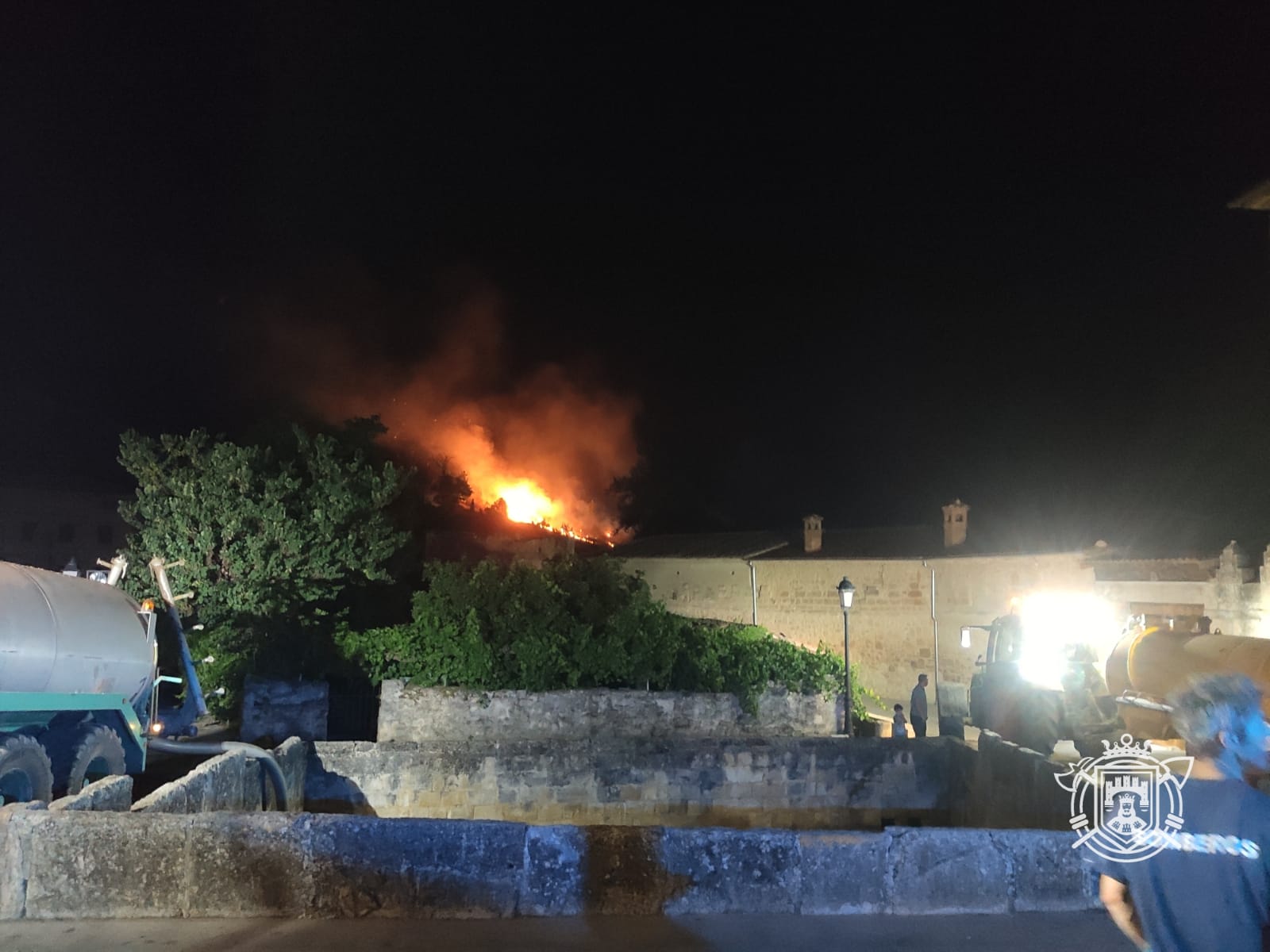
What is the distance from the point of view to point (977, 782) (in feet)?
37.7

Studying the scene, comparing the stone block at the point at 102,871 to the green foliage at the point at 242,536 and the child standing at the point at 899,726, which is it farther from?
the child standing at the point at 899,726

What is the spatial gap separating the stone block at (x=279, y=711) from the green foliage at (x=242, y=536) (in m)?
3.36

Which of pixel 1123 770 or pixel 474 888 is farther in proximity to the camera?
pixel 1123 770

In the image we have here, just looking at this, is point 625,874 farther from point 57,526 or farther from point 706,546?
point 57,526

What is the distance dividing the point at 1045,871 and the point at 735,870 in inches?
82.0

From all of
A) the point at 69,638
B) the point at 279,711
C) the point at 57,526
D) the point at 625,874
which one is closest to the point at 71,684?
the point at 69,638

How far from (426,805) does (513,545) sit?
860 inches

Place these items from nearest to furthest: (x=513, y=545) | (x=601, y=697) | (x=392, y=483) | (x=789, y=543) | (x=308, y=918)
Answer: (x=308, y=918)
(x=601, y=697)
(x=392, y=483)
(x=789, y=543)
(x=513, y=545)

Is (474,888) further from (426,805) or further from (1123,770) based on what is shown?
(426,805)

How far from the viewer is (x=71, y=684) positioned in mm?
8055

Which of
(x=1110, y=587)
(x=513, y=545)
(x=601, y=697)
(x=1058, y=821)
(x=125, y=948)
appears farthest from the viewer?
(x=513, y=545)

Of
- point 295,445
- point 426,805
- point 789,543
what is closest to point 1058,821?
point 426,805

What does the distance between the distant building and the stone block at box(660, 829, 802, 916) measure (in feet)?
139

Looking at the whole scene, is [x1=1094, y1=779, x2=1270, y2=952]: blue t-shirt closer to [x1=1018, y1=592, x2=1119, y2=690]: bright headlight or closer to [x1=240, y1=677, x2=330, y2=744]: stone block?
[x1=1018, y1=592, x2=1119, y2=690]: bright headlight
